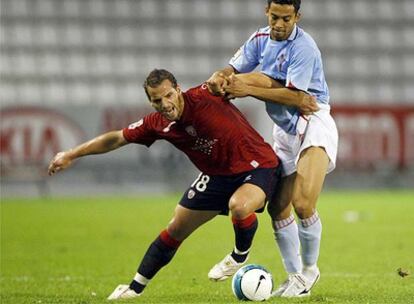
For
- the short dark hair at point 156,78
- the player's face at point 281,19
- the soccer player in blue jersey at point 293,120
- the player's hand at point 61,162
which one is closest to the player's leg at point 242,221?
the soccer player in blue jersey at point 293,120

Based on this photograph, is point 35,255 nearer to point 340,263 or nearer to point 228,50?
point 340,263

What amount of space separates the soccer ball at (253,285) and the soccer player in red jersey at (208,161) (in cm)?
16

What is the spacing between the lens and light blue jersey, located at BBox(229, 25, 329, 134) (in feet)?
25.7

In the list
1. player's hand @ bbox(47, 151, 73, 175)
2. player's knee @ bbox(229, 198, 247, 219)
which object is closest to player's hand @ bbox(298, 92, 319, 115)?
player's knee @ bbox(229, 198, 247, 219)

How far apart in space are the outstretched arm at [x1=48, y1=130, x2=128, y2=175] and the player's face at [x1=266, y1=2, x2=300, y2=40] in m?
1.41

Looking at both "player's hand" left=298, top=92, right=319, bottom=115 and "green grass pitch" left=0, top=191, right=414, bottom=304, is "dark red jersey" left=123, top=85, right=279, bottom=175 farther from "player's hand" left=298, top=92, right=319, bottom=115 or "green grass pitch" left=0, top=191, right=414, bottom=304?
"green grass pitch" left=0, top=191, right=414, bottom=304

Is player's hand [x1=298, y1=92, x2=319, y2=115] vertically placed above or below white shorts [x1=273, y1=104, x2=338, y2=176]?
above

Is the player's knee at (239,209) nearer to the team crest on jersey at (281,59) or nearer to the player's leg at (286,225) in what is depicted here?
the player's leg at (286,225)

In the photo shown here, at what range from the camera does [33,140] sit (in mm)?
23984

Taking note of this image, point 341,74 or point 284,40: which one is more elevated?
point 284,40

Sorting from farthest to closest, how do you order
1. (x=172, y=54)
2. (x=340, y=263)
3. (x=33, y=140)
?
(x=172, y=54) < (x=33, y=140) < (x=340, y=263)

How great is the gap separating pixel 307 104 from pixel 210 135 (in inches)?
30.2

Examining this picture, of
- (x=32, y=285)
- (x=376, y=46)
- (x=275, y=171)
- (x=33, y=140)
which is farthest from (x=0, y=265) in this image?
(x=376, y=46)

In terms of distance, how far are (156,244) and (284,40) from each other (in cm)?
184
